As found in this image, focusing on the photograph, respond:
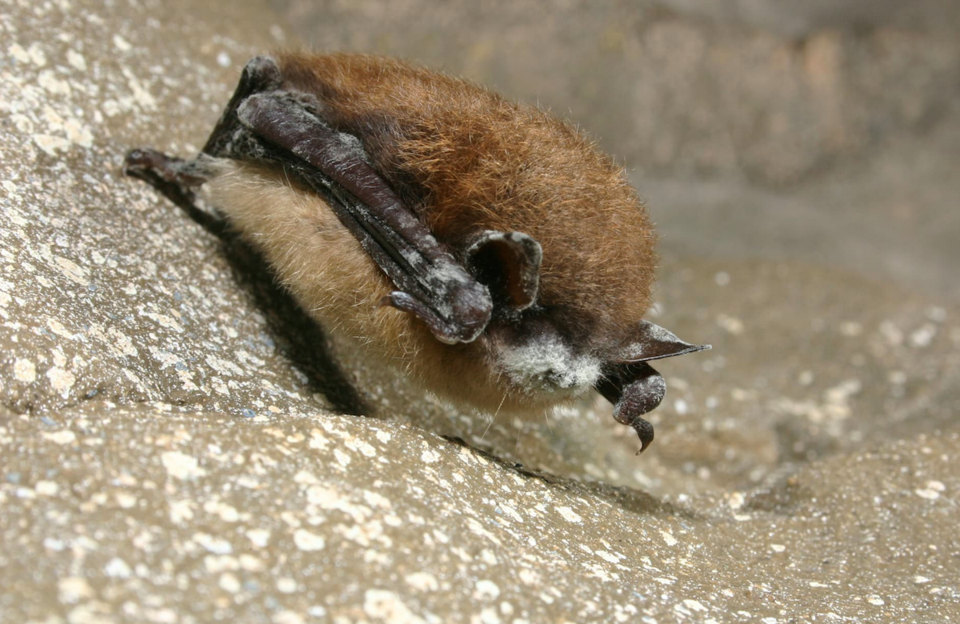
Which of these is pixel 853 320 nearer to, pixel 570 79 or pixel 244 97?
pixel 570 79

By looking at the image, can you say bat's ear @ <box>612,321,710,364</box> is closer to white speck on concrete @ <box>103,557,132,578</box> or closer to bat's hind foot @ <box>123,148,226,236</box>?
white speck on concrete @ <box>103,557,132,578</box>

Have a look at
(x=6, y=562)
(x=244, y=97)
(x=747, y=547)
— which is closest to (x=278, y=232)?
(x=244, y=97)

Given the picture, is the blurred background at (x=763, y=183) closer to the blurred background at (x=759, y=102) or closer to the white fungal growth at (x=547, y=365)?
the blurred background at (x=759, y=102)

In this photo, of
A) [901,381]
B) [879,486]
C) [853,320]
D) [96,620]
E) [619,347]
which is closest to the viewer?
[96,620]

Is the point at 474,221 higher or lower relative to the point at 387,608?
higher

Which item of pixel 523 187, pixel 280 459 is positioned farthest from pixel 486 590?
pixel 523 187

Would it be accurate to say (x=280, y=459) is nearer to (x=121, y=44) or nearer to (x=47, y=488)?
(x=47, y=488)
